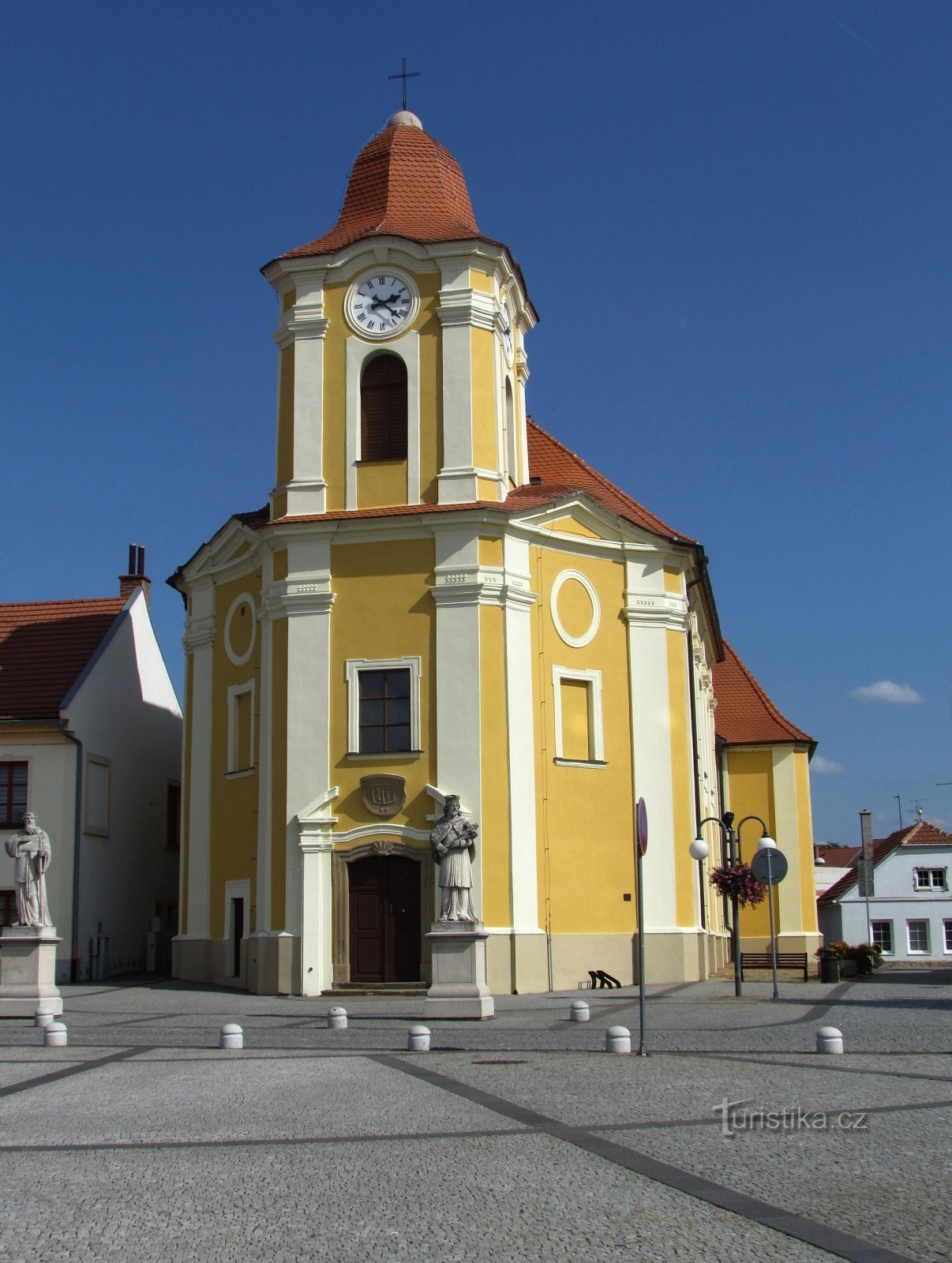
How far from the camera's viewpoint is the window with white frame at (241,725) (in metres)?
30.5

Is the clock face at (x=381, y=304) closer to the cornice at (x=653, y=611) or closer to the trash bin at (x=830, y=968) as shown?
the cornice at (x=653, y=611)

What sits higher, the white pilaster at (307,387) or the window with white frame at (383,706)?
the white pilaster at (307,387)

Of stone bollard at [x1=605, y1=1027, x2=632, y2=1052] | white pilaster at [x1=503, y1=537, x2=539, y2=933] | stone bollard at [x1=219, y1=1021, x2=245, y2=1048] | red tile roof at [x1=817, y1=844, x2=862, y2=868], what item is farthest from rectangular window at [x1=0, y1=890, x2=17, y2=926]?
red tile roof at [x1=817, y1=844, x2=862, y2=868]

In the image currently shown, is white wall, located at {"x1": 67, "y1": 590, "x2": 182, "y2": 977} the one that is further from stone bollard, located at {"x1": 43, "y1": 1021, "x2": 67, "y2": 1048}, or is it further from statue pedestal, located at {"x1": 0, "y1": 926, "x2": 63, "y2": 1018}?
stone bollard, located at {"x1": 43, "y1": 1021, "x2": 67, "y2": 1048}

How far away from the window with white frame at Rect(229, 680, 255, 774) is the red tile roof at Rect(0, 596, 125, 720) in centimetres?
528

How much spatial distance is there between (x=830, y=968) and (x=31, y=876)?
58.5ft

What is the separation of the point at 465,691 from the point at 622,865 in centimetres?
511

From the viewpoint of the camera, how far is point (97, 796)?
35250 millimetres

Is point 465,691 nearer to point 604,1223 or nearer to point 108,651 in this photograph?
point 108,651

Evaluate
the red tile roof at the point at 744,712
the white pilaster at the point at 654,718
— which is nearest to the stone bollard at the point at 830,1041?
the white pilaster at the point at 654,718

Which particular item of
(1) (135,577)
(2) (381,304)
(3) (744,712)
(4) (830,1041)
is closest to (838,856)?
(3) (744,712)

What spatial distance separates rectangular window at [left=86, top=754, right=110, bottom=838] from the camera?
34562mm

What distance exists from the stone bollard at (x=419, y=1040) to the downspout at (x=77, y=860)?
1918 cm

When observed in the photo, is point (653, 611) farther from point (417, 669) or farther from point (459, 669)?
point (417, 669)
